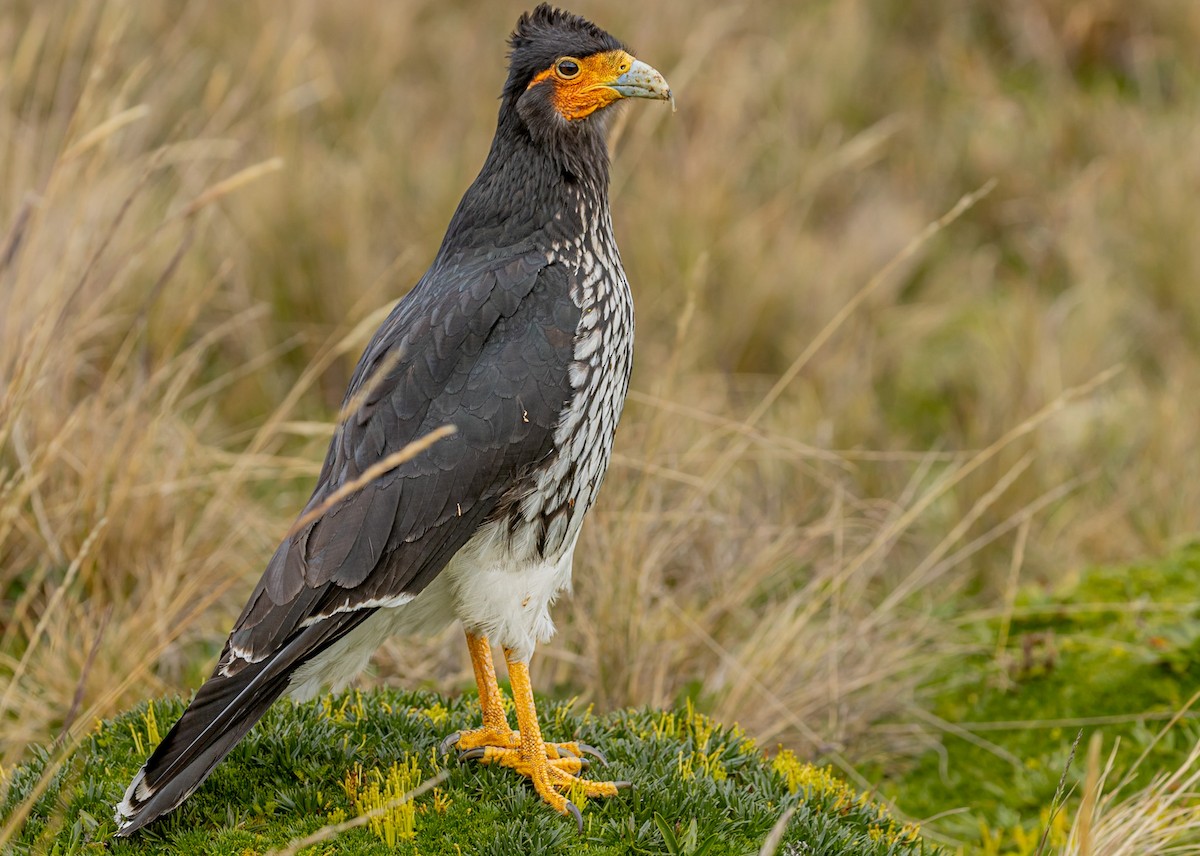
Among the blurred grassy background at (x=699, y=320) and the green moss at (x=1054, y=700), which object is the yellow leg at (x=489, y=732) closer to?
the blurred grassy background at (x=699, y=320)

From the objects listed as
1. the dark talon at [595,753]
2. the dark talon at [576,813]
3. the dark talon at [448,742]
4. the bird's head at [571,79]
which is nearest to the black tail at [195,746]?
the dark talon at [448,742]

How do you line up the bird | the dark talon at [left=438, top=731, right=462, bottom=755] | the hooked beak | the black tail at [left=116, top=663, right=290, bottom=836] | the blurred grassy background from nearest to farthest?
the black tail at [left=116, top=663, right=290, bottom=836]
the bird
the dark talon at [left=438, top=731, right=462, bottom=755]
the hooked beak
the blurred grassy background

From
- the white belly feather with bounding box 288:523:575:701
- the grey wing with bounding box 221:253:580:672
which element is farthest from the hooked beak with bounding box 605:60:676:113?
A: the white belly feather with bounding box 288:523:575:701

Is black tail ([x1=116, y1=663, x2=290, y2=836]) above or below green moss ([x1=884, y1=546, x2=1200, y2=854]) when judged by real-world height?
above

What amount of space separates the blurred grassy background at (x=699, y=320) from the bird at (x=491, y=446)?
0.28m

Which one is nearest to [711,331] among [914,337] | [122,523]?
[914,337]

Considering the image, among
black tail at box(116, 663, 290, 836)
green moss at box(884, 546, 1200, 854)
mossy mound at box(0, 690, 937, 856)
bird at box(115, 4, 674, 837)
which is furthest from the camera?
green moss at box(884, 546, 1200, 854)

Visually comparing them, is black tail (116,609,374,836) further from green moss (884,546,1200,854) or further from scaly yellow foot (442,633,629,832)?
green moss (884,546,1200,854)

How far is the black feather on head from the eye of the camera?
3.64 meters

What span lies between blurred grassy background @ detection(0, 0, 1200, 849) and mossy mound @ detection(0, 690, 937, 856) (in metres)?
0.37

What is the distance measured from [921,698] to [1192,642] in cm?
98

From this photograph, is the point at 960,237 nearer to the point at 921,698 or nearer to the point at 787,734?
the point at 921,698

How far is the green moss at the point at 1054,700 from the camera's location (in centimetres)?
447

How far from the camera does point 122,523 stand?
15.9ft
